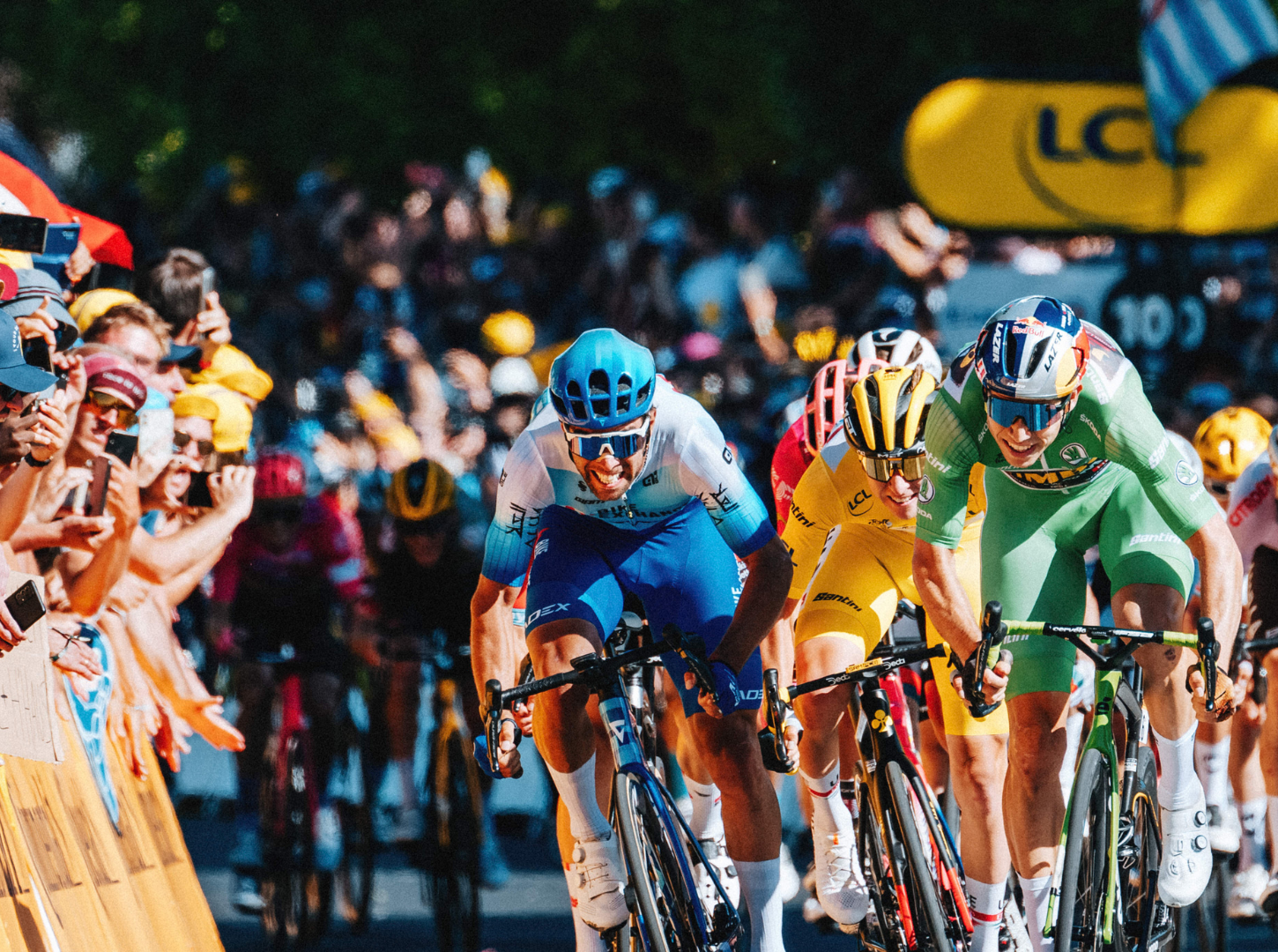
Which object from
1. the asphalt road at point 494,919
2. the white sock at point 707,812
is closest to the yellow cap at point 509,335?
the asphalt road at point 494,919

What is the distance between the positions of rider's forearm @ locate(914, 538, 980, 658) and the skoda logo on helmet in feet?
0.48

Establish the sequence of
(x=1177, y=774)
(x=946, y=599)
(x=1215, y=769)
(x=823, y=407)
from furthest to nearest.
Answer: (x=1215, y=769), (x=823, y=407), (x=1177, y=774), (x=946, y=599)

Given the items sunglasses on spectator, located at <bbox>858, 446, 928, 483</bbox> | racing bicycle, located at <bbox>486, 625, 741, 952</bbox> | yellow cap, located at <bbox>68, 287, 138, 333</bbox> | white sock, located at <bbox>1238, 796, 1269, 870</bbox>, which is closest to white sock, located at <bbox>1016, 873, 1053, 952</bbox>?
racing bicycle, located at <bbox>486, 625, 741, 952</bbox>

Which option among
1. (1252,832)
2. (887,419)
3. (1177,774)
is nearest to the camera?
(1177,774)

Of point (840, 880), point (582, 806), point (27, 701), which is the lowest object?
point (840, 880)

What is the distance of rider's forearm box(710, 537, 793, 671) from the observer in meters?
6.55

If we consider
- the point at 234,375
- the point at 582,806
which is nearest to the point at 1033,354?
the point at 582,806

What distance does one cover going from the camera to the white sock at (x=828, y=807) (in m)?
7.71

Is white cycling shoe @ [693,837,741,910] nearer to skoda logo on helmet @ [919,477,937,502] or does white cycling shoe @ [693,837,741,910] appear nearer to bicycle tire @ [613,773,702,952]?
bicycle tire @ [613,773,702,952]

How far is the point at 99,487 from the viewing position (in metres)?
6.87

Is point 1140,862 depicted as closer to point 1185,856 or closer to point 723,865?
point 1185,856

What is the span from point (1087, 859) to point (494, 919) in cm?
407

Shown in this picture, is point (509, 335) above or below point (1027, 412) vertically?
above

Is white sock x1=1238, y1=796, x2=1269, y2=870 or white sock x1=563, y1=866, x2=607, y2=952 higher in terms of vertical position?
white sock x1=563, y1=866, x2=607, y2=952
